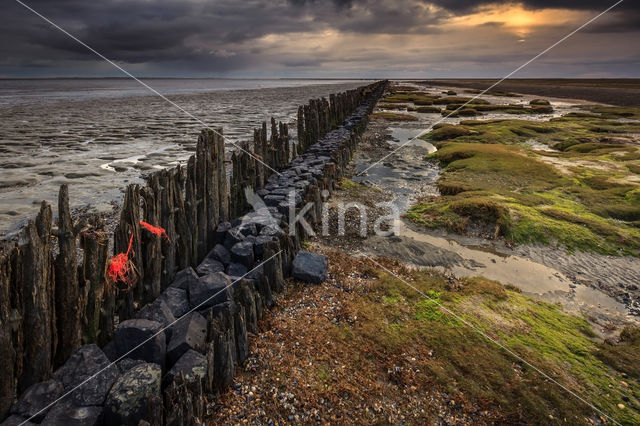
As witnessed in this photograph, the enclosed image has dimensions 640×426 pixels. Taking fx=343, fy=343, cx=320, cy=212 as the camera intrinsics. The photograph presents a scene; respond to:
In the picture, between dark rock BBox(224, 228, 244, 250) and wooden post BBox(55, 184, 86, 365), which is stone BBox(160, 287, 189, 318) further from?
dark rock BBox(224, 228, 244, 250)

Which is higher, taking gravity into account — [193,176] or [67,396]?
[193,176]

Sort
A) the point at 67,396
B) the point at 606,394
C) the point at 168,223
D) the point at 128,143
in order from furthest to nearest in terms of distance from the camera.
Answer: the point at 128,143
the point at 168,223
the point at 606,394
the point at 67,396

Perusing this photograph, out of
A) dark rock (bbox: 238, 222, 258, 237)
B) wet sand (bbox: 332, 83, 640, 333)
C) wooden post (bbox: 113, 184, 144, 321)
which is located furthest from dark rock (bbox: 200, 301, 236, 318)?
wet sand (bbox: 332, 83, 640, 333)

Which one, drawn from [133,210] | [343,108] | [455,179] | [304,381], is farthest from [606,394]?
[343,108]

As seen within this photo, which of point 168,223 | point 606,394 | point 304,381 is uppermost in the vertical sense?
point 168,223

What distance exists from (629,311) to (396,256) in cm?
386

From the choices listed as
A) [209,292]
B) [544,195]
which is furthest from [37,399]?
[544,195]

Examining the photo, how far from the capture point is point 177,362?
3584mm

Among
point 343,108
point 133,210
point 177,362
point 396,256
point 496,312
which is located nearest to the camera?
point 177,362

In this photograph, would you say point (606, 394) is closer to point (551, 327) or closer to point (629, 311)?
point (551, 327)

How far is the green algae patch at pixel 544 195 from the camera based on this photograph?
8.23 m

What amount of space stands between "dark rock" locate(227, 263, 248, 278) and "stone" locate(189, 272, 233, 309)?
61 centimetres

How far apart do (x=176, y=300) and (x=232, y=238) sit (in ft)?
5.36

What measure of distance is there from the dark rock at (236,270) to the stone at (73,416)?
2.57 metres
